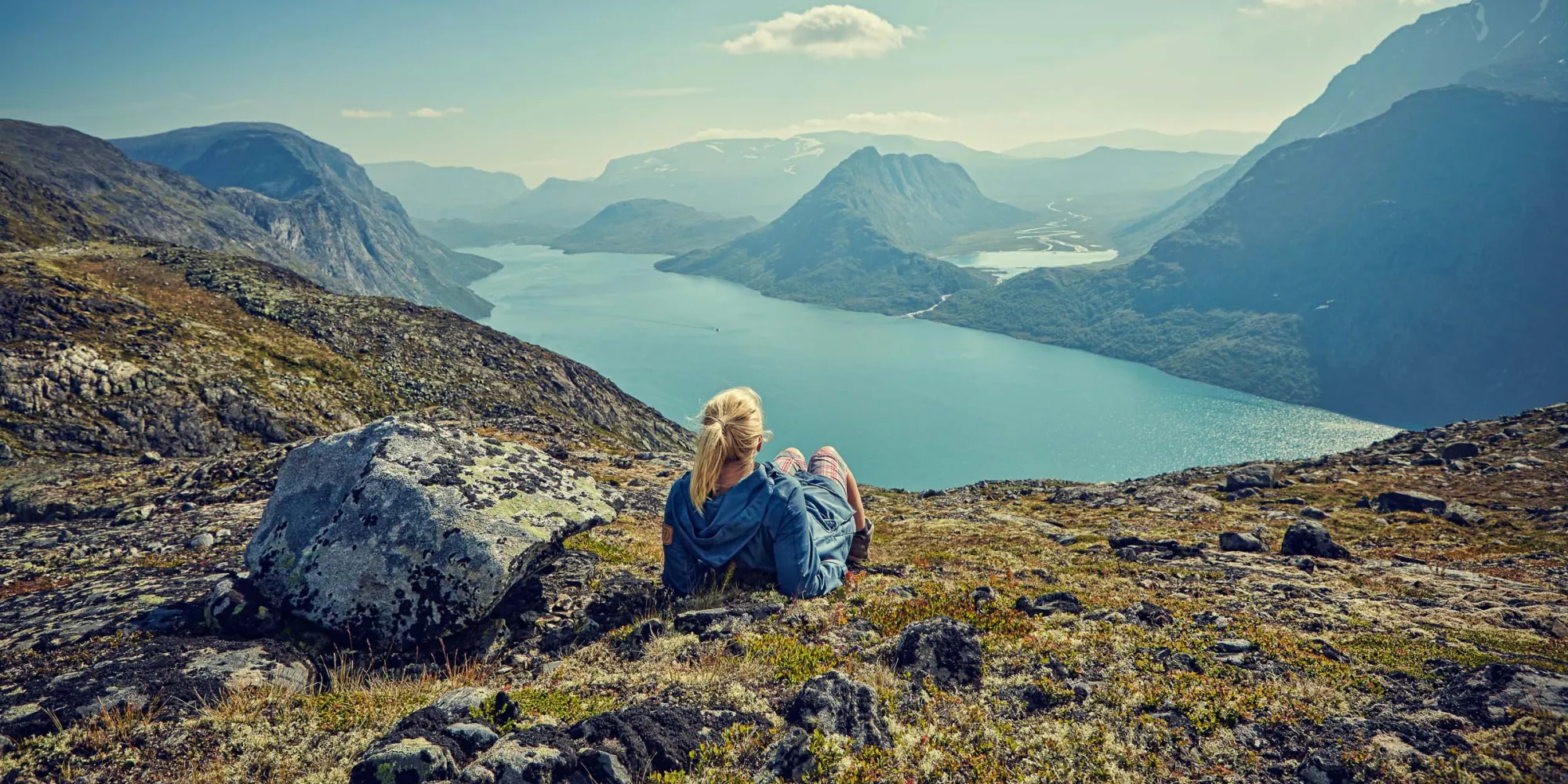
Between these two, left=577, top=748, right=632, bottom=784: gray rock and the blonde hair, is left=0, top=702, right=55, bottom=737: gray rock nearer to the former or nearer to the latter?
left=577, top=748, right=632, bottom=784: gray rock

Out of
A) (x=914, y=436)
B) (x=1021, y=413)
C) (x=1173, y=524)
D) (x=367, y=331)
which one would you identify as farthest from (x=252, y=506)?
(x=1021, y=413)

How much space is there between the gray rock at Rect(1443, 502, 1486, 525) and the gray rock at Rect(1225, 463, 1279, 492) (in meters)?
8.19

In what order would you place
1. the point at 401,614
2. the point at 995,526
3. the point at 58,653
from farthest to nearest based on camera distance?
the point at 995,526 < the point at 401,614 < the point at 58,653

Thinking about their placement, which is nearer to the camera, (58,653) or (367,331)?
(58,653)

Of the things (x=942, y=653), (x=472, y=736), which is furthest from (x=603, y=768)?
(x=942, y=653)

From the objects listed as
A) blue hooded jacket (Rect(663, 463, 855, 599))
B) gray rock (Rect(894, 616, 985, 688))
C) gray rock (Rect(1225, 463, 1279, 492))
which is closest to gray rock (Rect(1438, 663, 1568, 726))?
gray rock (Rect(894, 616, 985, 688))

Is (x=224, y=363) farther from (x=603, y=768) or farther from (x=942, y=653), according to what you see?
(x=942, y=653)

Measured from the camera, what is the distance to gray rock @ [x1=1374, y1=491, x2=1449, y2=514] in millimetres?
24594

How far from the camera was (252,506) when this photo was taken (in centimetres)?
1772

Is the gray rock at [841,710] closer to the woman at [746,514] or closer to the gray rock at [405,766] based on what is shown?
the woman at [746,514]

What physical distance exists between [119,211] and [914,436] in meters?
250

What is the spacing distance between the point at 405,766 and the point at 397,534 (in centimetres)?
441

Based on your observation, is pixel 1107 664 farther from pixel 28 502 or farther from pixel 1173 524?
pixel 28 502

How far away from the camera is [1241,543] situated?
1755cm
